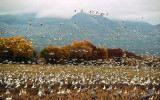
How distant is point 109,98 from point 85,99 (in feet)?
8.30

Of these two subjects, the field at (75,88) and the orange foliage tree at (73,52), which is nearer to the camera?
the field at (75,88)

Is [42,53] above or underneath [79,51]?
underneath

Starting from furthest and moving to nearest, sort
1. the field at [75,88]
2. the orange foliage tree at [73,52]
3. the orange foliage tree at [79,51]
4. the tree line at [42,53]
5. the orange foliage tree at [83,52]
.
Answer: the orange foliage tree at [83,52], the orange foliage tree at [79,51], the orange foliage tree at [73,52], the tree line at [42,53], the field at [75,88]

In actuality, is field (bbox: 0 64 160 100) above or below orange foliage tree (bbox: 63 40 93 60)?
below

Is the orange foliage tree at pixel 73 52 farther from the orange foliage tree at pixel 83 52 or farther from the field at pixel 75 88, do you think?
the field at pixel 75 88

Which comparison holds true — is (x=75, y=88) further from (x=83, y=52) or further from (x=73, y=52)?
(x=73, y=52)

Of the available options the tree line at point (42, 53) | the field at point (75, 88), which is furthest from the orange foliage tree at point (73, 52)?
the field at point (75, 88)

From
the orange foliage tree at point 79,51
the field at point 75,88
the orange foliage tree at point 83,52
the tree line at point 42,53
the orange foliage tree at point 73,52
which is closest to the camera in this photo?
the field at point 75,88

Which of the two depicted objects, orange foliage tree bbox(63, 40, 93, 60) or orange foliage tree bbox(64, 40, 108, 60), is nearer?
orange foliage tree bbox(63, 40, 93, 60)

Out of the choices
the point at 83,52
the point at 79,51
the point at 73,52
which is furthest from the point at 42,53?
the point at 83,52

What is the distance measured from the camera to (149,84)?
2298 cm

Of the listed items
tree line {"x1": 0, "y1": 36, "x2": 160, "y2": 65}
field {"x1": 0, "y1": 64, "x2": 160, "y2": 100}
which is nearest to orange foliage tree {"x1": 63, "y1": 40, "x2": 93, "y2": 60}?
tree line {"x1": 0, "y1": 36, "x2": 160, "y2": 65}

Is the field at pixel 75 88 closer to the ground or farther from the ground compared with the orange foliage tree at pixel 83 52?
closer to the ground

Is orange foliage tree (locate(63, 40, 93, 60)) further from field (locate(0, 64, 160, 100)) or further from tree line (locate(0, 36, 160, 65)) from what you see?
field (locate(0, 64, 160, 100))
